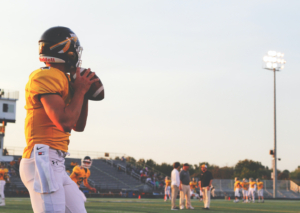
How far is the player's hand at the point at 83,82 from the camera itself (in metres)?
3.29

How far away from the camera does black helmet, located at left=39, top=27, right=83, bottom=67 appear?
3418mm

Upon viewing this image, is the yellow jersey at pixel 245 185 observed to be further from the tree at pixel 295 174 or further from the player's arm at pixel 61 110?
the tree at pixel 295 174

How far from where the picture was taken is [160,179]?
43781 mm

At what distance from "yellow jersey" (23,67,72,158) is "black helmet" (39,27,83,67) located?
19 cm

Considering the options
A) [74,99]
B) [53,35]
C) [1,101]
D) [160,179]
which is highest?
[1,101]

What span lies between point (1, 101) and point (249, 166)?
4881cm

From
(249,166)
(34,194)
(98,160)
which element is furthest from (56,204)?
(249,166)

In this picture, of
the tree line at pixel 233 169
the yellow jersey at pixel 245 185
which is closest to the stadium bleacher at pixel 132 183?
the yellow jersey at pixel 245 185

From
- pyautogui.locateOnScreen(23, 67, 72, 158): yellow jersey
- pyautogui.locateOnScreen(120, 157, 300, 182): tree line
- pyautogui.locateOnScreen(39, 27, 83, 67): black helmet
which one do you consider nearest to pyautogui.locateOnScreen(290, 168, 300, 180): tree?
pyautogui.locateOnScreen(120, 157, 300, 182): tree line

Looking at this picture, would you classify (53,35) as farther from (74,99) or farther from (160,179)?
(160,179)

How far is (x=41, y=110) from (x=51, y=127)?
0.15 m

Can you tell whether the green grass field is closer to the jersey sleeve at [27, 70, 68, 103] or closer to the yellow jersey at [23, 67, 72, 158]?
the yellow jersey at [23, 67, 72, 158]

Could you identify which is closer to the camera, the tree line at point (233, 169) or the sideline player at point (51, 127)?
the sideline player at point (51, 127)

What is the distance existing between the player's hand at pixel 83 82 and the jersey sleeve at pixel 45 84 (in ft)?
0.37
